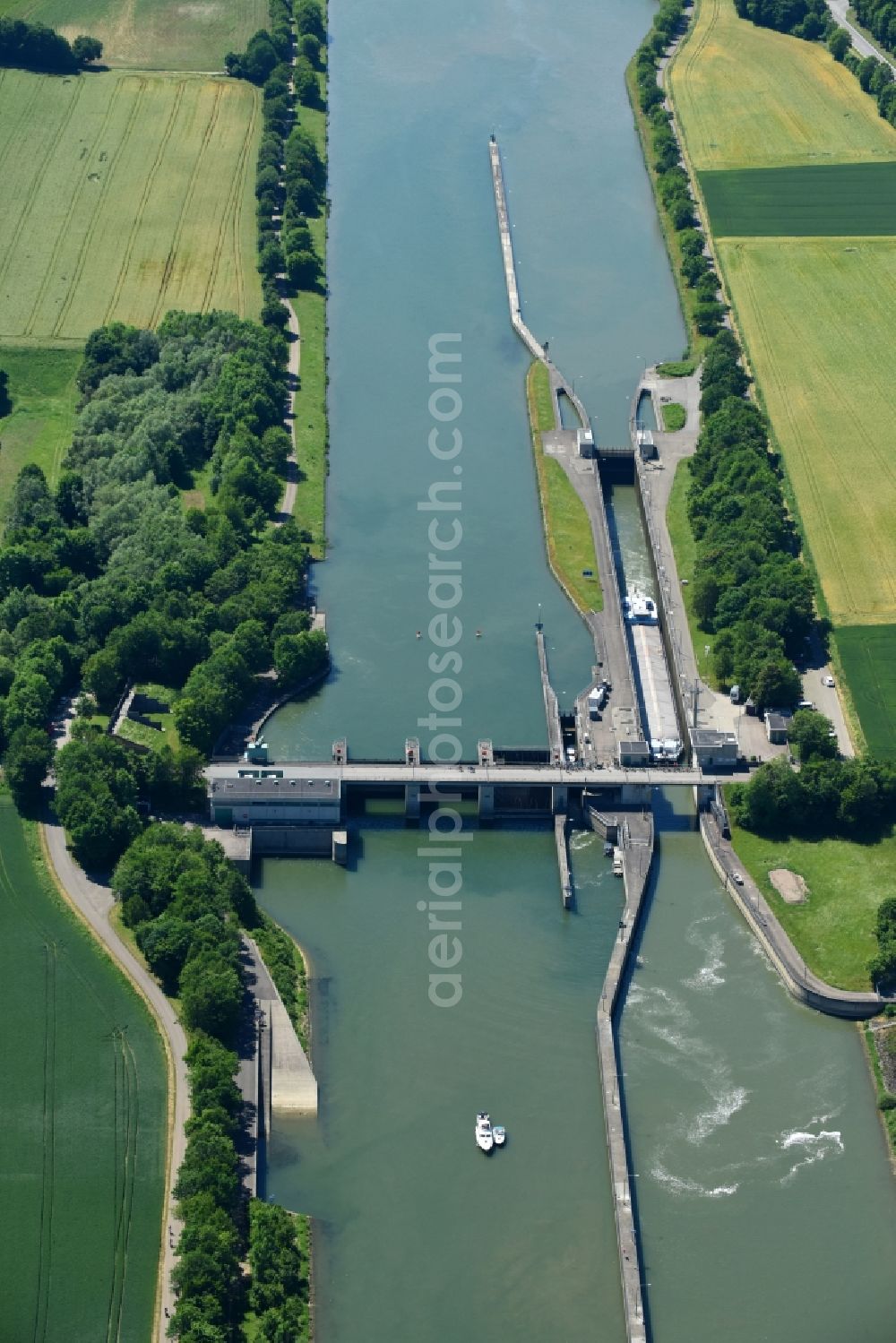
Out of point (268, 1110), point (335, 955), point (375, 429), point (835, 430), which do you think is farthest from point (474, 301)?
point (268, 1110)

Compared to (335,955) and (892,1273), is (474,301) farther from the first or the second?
(892,1273)

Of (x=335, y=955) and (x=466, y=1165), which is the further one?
(x=335, y=955)

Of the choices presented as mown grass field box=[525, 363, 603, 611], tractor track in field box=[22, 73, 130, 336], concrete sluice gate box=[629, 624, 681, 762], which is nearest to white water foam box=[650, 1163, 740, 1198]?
concrete sluice gate box=[629, 624, 681, 762]

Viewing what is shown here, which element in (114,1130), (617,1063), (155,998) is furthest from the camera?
(155,998)

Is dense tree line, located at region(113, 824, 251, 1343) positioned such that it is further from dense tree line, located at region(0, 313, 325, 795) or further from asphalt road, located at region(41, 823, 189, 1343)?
dense tree line, located at region(0, 313, 325, 795)

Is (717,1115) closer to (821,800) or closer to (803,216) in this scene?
(821,800)

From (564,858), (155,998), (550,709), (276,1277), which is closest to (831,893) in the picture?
(564,858)

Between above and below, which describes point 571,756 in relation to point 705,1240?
above
